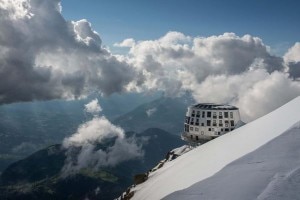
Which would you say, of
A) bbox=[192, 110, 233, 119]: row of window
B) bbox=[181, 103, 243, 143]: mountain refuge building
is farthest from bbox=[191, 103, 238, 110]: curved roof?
bbox=[192, 110, 233, 119]: row of window

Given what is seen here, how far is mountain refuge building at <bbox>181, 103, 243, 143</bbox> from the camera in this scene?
390ft

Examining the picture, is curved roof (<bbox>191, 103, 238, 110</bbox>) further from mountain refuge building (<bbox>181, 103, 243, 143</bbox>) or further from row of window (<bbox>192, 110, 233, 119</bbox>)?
row of window (<bbox>192, 110, 233, 119</bbox>)

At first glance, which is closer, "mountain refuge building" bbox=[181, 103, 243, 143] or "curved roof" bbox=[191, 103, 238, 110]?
"mountain refuge building" bbox=[181, 103, 243, 143]

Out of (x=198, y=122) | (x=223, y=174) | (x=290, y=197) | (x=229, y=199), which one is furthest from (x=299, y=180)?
(x=198, y=122)

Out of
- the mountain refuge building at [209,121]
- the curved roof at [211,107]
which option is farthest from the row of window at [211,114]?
the curved roof at [211,107]

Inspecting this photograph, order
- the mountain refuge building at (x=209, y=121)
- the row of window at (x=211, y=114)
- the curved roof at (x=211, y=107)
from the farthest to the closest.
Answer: the curved roof at (x=211, y=107) < the row of window at (x=211, y=114) < the mountain refuge building at (x=209, y=121)

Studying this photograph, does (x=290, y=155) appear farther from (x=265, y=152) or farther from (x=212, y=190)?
(x=212, y=190)

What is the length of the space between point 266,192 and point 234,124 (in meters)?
117

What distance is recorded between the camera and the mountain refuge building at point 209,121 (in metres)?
119

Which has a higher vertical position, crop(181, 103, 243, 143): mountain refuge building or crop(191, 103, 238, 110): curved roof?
crop(191, 103, 238, 110): curved roof

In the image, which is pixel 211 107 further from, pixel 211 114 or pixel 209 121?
pixel 209 121

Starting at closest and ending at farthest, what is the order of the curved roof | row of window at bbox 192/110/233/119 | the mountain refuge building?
the mountain refuge building → row of window at bbox 192/110/233/119 → the curved roof

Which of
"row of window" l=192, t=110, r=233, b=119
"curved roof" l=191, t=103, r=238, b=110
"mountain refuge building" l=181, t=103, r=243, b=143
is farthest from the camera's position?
"curved roof" l=191, t=103, r=238, b=110

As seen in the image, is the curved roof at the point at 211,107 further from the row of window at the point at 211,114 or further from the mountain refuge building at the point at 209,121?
the row of window at the point at 211,114
